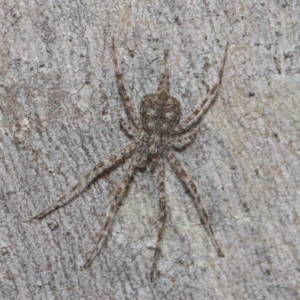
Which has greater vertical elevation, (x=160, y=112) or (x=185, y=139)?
(x=160, y=112)

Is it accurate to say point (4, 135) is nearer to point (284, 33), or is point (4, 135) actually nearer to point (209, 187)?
point (209, 187)

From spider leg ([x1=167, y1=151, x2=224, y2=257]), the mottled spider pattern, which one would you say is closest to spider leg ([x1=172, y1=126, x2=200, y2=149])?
the mottled spider pattern

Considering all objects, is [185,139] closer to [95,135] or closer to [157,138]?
[157,138]

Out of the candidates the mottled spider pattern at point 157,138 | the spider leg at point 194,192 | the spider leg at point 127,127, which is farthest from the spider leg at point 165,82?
the spider leg at point 194,192

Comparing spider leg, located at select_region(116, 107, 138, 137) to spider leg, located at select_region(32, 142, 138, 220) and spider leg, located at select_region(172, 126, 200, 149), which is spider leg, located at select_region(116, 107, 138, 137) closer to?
spider leg, located at select_region(32, 142, 138, 220)

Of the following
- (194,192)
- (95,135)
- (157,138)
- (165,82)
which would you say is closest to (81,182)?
(95,135)

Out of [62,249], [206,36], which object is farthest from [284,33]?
[62,249]
